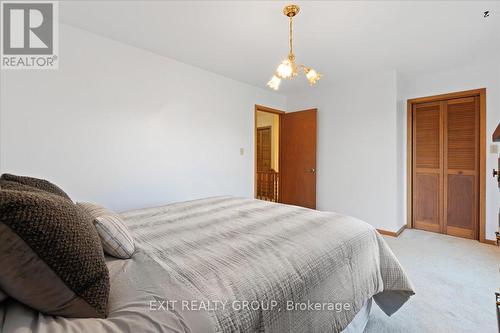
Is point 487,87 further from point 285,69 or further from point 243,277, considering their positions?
point 243,277

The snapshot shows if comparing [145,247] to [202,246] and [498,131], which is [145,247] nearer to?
[202,246]

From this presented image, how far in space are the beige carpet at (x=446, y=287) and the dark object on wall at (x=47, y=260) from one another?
1.74 m

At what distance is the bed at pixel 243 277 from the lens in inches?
29.0

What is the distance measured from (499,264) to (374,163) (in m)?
1.72

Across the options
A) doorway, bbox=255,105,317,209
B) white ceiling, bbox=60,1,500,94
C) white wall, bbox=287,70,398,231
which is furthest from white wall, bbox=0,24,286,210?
white wall, bbox=287,70,398,231

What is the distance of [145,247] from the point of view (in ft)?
3.98

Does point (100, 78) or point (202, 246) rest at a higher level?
point (100, 78)

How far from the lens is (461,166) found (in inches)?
133

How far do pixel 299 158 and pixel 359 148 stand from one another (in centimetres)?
109

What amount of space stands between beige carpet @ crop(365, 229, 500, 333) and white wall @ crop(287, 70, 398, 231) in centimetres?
67

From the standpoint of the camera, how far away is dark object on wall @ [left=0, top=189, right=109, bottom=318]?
61cm

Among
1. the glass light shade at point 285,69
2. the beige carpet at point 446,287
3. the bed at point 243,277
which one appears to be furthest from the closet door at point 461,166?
the glass light shade at point 285,69

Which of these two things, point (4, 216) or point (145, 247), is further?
point (145, 247)

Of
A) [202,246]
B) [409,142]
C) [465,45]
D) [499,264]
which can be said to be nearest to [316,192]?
[409,142]
